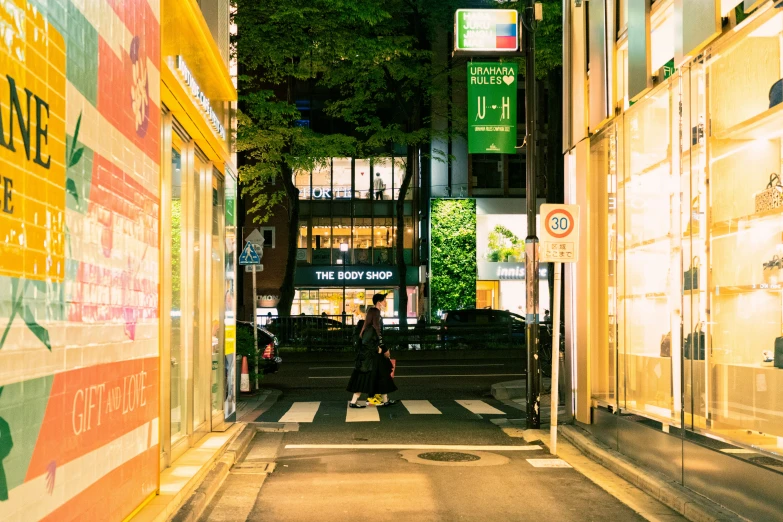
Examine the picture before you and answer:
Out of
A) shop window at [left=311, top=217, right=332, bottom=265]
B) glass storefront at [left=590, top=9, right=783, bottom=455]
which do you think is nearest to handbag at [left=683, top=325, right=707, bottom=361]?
glass storefront at [left=590, top=9, right=783, bottom=455]

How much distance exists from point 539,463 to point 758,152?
4.77m

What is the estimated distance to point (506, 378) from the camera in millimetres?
24406

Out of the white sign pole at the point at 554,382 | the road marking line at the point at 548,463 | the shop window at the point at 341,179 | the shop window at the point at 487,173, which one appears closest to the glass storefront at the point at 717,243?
the road marking line at the point at 548,463

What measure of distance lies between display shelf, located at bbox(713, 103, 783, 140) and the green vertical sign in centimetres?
631

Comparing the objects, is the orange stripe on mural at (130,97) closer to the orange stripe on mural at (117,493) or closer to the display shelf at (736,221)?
the orange stripe on mural at (117,493)

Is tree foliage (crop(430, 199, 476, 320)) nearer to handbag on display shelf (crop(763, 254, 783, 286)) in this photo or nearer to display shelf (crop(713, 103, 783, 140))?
display shelf (crop(713, 103, 783, 140))

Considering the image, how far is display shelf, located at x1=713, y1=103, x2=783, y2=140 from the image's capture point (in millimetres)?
7840

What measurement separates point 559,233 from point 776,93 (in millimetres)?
4620

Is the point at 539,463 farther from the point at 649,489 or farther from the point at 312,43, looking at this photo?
the point at 312,43

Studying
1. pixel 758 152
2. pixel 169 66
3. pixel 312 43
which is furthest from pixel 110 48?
pixel 312 43

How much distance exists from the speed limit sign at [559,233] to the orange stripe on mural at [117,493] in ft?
19.9

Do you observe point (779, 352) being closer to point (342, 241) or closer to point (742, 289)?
point (742, 289)

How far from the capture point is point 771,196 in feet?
25.8

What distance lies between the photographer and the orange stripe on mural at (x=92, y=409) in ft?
15.7
